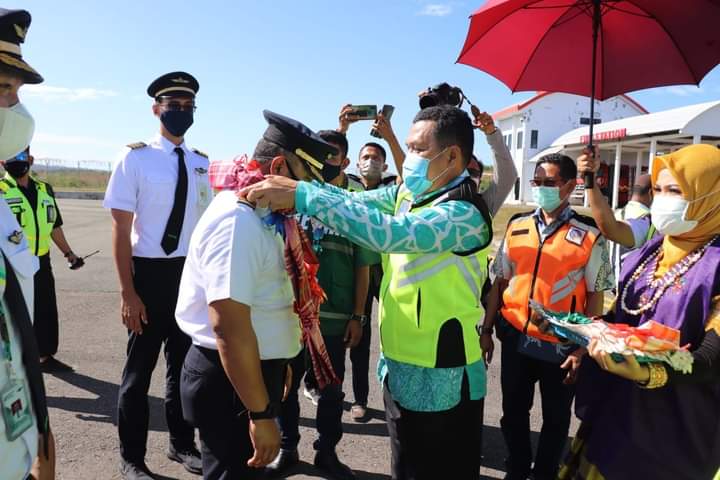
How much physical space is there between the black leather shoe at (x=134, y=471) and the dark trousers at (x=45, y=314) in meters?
2.38

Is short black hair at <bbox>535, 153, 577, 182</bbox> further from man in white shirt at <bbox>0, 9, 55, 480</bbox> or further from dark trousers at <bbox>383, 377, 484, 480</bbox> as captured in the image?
man in white shirt at <bbox>0, 9, 55, 480</bbox>

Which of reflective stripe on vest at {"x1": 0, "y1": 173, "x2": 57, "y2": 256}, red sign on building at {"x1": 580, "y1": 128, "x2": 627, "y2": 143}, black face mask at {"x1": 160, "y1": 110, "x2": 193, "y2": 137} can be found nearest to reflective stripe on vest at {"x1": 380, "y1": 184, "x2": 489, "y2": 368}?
black face mask at {"x1": 160, "y1": 110, "x2": 193, "y2": 137}

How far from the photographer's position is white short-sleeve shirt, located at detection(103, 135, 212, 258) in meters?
3.35

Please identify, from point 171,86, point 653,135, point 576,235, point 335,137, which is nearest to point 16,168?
point 171,86

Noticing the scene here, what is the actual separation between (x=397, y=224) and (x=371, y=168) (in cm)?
337

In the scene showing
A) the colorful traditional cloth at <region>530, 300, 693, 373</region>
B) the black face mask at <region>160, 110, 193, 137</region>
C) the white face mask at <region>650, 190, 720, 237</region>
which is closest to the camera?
the colorful traditional cloth at <region>530, 300, 693, 373</region>

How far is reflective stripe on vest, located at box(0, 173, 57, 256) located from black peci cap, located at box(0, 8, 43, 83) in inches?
141

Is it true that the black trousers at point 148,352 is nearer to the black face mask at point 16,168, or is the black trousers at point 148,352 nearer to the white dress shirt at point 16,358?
the white dress shirt at point 16,358

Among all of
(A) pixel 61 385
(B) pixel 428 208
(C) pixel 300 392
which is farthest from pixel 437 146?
(A) pixel 61 385

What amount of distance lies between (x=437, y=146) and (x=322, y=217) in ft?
2.11

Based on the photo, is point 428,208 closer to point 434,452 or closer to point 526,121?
point 434,452

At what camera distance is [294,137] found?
2.14 metres

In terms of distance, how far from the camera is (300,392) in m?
4.92

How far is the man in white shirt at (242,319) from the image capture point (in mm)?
1920
